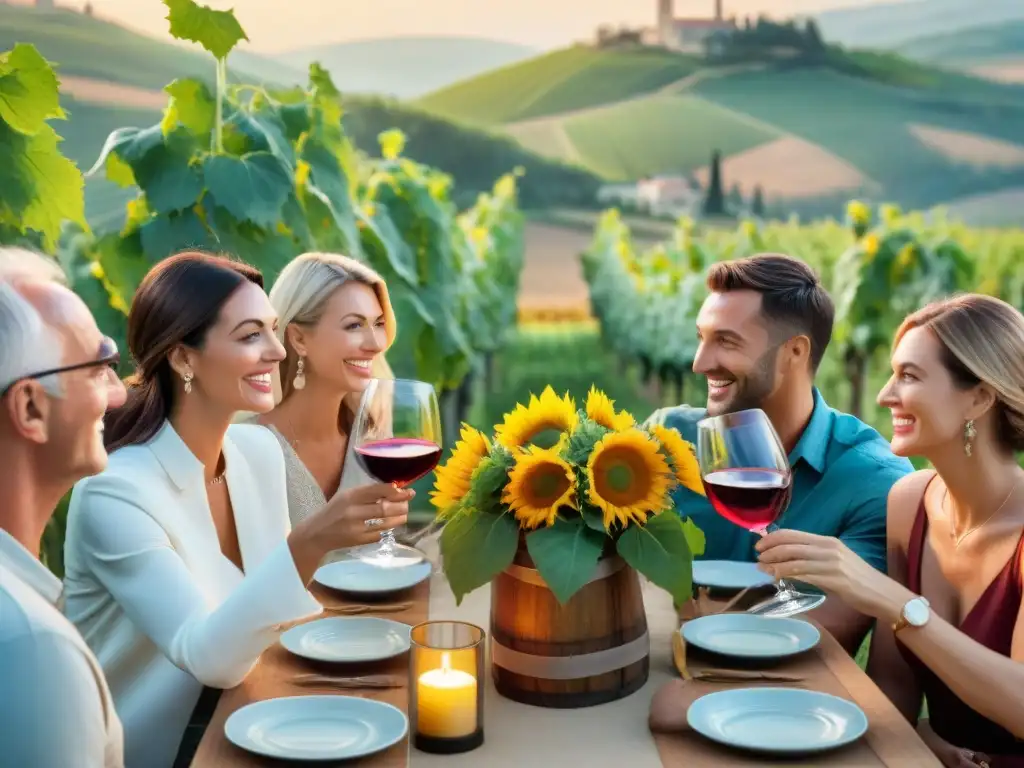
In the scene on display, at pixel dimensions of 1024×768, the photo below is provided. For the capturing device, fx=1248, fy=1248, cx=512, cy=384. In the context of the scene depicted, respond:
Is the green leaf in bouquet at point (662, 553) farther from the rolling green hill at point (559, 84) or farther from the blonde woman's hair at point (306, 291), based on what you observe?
the rolling green hill at point (559, 84)

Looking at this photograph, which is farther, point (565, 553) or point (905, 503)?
point (905, 503)

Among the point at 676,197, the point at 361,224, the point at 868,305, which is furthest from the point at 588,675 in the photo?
the point at 676,197

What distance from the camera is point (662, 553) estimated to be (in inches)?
71.9

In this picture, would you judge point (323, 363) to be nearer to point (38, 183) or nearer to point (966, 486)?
point (38, 183)

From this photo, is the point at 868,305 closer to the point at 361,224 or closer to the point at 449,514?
the point at 361,224

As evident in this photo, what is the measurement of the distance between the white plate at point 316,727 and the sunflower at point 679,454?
0.55m

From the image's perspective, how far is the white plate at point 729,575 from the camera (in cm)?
236

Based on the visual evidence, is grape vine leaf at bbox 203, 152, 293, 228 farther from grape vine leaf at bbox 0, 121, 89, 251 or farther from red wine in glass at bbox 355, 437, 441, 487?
red wine in glass at bbox 355, 437, 441, 487

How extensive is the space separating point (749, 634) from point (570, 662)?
1.22ft

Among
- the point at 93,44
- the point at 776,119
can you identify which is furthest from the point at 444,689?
the point at 776,119

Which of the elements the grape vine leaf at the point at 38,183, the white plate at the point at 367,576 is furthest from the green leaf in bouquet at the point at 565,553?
the grape vine leaf at the point at 38,183

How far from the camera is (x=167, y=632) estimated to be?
1.91 meters

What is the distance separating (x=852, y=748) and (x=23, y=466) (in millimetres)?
1121

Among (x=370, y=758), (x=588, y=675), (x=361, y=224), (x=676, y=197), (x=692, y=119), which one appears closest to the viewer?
(x=370, y=758)
